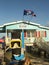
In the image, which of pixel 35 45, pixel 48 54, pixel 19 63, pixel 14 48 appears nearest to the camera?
pixel 19 63

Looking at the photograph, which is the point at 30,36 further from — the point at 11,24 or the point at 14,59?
the point at 14,59

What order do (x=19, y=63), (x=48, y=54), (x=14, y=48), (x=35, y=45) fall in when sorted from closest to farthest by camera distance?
1. (x=19, y=63)
2. (x=14, y=48)
3. (x=48, y=54)
4. (x=35, y=45)

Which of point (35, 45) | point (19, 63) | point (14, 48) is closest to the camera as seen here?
point (19, 63)

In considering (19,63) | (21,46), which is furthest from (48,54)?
(19,63)

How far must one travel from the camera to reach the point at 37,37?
32656 millimetres

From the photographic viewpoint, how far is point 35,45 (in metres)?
31.1

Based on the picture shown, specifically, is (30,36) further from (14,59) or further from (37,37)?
(14,59)

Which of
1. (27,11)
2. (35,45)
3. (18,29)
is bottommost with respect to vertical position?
(35,45)

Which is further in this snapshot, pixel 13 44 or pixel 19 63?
pixel 13 44

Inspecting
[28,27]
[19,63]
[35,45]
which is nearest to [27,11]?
[28,27]

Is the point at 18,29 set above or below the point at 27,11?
below

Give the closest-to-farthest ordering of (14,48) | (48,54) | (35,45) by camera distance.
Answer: (14,48) → (48,54) → (35,45)

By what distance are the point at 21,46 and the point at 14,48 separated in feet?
2.35

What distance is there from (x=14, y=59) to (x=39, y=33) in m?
14.7
